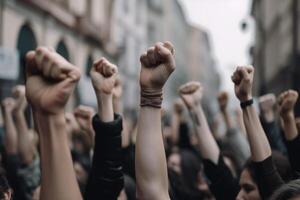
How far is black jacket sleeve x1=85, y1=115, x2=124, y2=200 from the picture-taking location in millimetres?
2625

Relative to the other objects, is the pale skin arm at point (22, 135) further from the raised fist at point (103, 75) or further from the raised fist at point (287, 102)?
the raised fist at point (103, 75)

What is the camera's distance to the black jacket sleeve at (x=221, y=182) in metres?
3.58

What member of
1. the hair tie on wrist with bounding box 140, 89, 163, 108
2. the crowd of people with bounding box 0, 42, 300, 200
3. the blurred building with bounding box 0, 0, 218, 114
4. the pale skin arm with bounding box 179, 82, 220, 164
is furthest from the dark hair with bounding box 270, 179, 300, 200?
the blurred building with bounding box 0, 0, 218, 114

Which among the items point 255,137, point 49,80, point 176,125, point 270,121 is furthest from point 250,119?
point 176,125

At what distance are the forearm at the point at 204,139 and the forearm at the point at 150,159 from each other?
1212 mm

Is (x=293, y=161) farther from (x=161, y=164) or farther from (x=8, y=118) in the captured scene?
(x=8, y=118)

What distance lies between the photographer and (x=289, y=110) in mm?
3689

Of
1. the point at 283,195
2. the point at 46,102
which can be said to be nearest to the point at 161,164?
the point at 283,195

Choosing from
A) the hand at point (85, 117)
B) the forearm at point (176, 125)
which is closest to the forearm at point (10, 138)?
the hand at point (85, 117)

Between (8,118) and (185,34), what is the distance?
246 ft

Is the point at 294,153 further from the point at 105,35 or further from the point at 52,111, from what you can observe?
the point at 105,35

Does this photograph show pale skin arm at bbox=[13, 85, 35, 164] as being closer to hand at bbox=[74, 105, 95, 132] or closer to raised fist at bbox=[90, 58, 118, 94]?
hand at bbox=[74, 105, 95, 132]

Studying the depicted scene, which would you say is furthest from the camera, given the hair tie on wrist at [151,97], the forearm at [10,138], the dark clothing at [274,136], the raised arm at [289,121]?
the forearm at [10,138]

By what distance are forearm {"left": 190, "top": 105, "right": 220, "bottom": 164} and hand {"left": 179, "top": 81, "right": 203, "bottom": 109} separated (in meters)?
0.04
